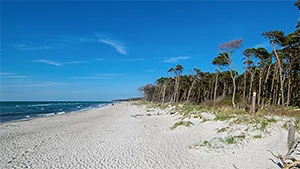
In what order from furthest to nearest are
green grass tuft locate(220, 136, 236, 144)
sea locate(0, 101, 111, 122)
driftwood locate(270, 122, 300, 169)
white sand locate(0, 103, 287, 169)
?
1. sea locate(0, 101, 111, 122)
2. green grass tuft locate(220, 136, 236, 144)
3. white sand locate(0, 103, 287, 169)
4. driftwood locate(270, 122, 300, 169)

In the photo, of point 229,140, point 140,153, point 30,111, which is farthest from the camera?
point 30,111

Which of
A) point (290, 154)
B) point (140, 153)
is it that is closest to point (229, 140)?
point (290, 154)

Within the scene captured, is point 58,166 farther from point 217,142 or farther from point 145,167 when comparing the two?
point 217,142

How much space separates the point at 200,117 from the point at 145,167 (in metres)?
9.77

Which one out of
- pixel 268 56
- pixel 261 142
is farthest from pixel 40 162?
pixel 268 56

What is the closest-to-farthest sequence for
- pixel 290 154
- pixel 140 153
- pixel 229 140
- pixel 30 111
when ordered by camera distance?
pixel 290 154
pixel 140 153
pixel 229 140
pixel 30 111

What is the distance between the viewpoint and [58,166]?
690cm

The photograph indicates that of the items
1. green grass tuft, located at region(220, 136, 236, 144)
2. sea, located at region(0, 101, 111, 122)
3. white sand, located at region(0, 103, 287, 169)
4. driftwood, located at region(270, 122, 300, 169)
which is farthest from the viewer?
sea, located at region(0, 101, 111, 122)

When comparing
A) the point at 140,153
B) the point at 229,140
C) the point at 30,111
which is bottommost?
the point at 30,111

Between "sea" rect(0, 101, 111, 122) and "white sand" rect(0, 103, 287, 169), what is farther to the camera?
"sea" rect(0, 101, 111, 122)

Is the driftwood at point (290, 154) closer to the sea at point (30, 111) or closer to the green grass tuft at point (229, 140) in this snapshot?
the green grass tuft at point (229, 140)

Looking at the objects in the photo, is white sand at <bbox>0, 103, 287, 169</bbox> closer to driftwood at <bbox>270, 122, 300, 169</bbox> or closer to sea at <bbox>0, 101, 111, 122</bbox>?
driftwood at <bbox>270, 122, 300, 169</bbox>

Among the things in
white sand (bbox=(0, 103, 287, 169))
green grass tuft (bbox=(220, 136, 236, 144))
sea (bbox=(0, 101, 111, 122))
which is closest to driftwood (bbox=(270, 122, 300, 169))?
white sand (bbox=(0, 103, 287, 169))

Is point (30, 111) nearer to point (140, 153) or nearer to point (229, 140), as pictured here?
point (140, 153)
